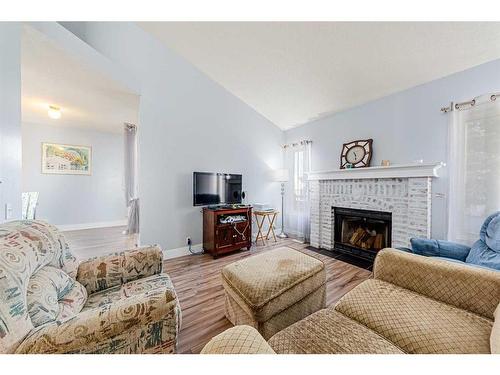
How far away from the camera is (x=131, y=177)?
4.43 m

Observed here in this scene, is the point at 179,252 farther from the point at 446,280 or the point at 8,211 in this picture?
the point at 446,280

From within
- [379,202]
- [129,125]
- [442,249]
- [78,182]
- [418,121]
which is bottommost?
[442,249]

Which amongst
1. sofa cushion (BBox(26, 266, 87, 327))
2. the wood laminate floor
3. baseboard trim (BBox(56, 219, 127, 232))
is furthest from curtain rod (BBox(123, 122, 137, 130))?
sofa cushion (BBox(26, 266, 87, 327))

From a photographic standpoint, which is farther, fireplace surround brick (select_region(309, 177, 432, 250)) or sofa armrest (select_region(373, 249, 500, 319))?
fireplace surround brick (select_region(309, 177, 432, 250))

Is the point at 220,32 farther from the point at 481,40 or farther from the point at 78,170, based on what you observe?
the point at 78,170

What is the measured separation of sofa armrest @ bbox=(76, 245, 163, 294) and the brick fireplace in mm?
2756

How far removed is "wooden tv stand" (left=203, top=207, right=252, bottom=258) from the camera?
9.84ft

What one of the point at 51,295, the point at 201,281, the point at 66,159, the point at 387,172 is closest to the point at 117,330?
the point at 51,295

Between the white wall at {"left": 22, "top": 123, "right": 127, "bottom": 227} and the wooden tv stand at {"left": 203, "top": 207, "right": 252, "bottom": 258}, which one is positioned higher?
the white wall at {"left": 22, "top": 123, "right": 127, "bottom": 227}

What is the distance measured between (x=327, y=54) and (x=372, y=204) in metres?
2.05

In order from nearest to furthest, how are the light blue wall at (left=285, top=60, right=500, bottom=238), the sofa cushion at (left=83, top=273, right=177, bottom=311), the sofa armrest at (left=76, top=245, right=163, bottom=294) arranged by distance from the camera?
the sofa cushion at (left=83, top=273, right=177, bottom=311), the sofa armrest at (left=76, top=245, right=163, bottom=294), the light blue wall at (left=285, top=60, right=500, bottom=238)

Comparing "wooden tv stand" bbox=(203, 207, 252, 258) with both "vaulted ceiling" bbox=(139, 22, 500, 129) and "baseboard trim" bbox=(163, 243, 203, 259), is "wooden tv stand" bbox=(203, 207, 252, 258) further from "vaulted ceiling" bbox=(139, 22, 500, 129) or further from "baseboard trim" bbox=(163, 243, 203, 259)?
"vaulted ceiling" bbox=(139, 22, 500, 129)

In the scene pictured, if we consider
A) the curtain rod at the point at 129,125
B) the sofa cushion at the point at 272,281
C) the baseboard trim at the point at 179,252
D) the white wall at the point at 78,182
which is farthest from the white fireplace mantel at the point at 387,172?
the white wall at the point at 78,182

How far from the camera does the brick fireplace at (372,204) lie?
237cm
